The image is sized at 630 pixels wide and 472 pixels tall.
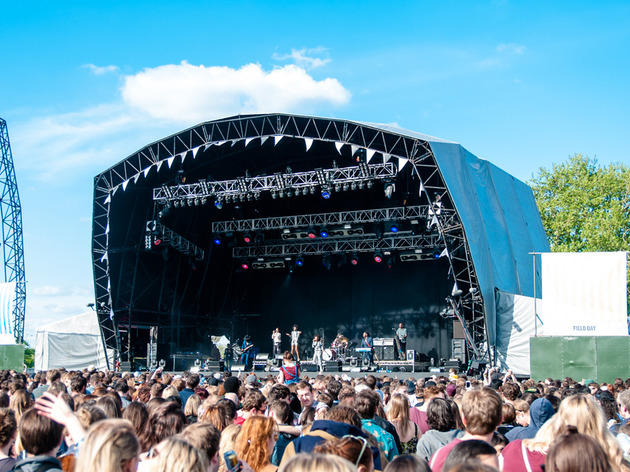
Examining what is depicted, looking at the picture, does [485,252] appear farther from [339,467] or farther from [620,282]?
[339,467]

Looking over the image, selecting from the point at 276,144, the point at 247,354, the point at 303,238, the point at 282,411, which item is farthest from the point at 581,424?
the point at 303,238

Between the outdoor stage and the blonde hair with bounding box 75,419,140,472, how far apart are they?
657 inches

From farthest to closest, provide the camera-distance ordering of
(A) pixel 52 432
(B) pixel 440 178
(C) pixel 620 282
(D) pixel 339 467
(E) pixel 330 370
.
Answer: (E) pixel 330 370 < (B) pixel 440 178 < (C) pixel 620 282 < (A) pixel 52 432 < (D) pixel 339 467

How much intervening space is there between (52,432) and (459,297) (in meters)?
18.3

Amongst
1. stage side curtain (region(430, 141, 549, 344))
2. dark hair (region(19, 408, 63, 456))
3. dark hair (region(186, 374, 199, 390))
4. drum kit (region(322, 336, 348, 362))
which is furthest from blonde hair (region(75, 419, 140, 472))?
drum kit (region(322, 336, 348, 362))

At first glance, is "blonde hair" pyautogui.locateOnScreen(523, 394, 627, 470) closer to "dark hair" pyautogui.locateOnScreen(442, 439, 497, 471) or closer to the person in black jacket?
"dark hair" pyautogui.locateOnScreen(442, 439, 497, 471)

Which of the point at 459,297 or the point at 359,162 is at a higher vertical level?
the point at 359,162

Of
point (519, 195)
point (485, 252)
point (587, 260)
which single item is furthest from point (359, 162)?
point (519, 195)

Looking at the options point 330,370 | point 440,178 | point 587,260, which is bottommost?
point 330,370

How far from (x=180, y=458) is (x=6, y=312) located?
23431 mm

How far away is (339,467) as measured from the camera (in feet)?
6.34

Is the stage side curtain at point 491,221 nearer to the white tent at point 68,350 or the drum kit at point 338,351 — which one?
the drum kit at point 338,351

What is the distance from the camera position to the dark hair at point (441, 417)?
14.7ft

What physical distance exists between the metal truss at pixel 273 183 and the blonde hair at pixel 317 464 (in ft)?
57.7
